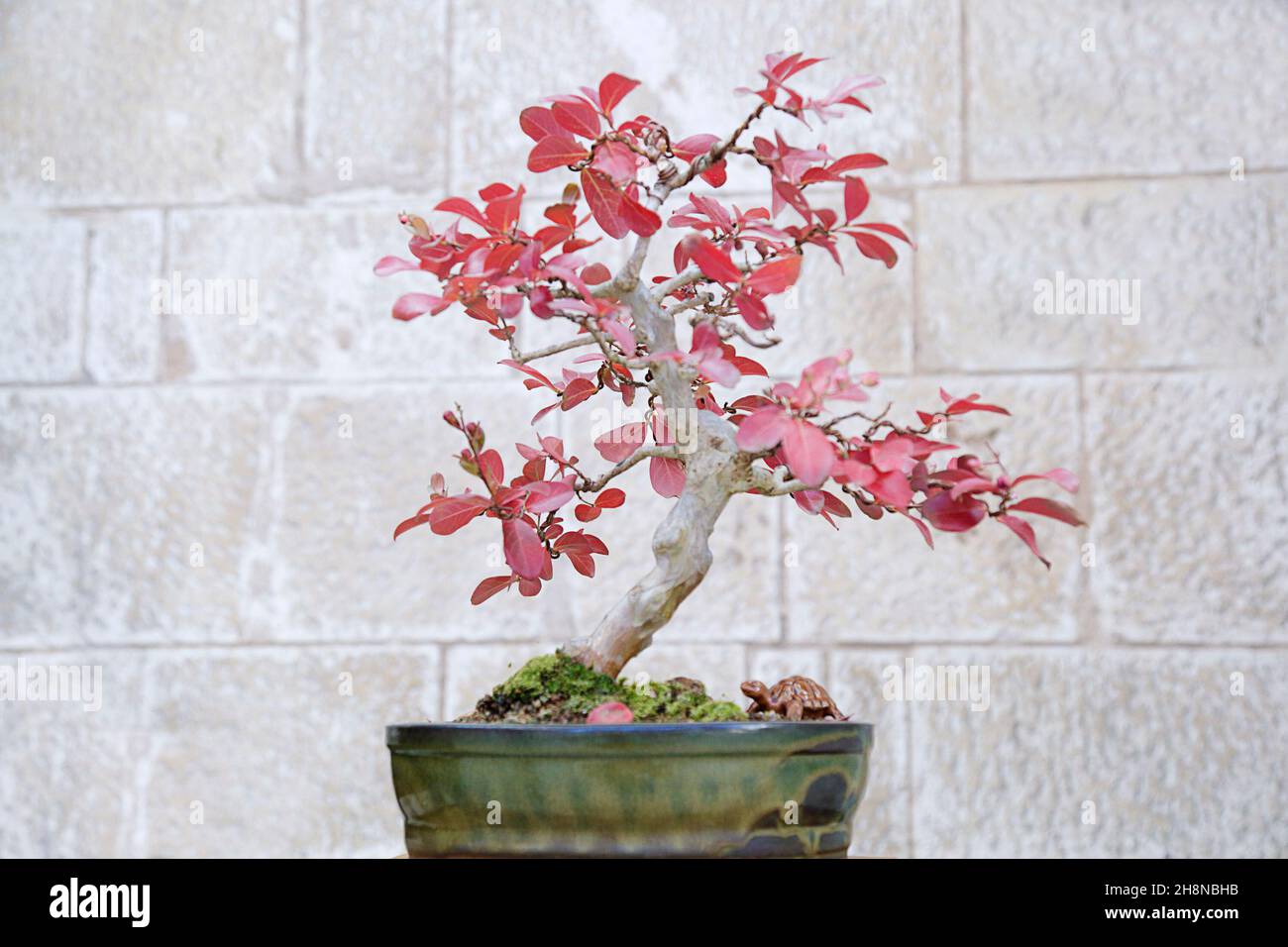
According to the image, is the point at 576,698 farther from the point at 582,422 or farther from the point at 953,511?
the point at 582,422

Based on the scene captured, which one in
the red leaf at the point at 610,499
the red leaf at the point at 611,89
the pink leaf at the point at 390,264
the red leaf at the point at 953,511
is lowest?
the red leaf at the point at 953,511

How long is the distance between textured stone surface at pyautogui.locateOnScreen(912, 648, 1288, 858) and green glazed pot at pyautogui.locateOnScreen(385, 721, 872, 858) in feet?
3.49

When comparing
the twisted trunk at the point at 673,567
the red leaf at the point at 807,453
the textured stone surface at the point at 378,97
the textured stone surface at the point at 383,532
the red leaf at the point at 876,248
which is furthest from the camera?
the textured stone surface at the point at 378,97

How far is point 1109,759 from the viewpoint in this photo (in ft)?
6.09

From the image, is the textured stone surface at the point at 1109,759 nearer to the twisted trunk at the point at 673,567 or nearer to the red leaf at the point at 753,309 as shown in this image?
the twisted trunk at the point at 673,567

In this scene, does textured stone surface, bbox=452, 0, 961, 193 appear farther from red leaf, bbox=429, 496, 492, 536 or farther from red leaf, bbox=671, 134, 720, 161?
red leaf, bbox=429, 496, 492, 536

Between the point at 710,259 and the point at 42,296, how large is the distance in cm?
158

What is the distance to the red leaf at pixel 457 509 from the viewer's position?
974mm

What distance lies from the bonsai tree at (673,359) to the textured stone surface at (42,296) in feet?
4.11

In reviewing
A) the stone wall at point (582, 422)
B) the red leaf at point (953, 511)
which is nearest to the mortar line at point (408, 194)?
the stone wall at point (582, 422)

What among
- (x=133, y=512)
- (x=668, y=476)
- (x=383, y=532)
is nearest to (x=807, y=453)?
(x=668, y=476)

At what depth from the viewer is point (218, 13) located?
2123mm
